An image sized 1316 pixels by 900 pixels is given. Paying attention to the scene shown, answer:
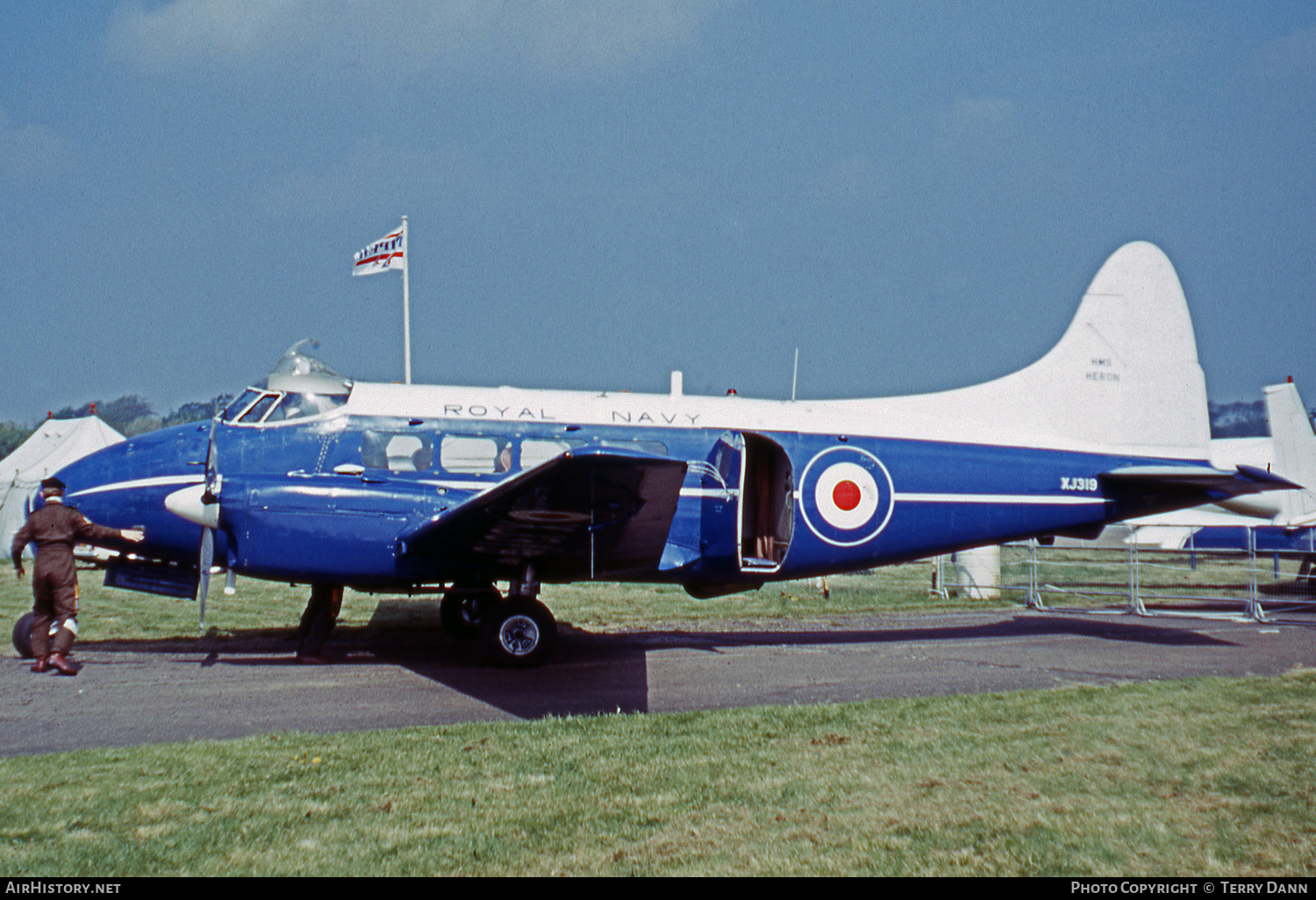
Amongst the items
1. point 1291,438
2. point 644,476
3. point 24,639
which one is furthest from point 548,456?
point 1291,438

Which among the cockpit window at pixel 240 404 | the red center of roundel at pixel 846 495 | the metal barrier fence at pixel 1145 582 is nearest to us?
the cockpit window at pixel 240 404

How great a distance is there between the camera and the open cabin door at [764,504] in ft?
39.6

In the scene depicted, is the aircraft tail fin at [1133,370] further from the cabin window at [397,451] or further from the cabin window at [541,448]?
the cabin window at [397,451]

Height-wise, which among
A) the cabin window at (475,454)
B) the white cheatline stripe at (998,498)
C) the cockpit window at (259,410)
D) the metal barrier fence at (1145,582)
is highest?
the cockpit window at (259,410)

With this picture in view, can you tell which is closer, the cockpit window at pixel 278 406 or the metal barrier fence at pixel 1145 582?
the cockpit window at pixel 278 406

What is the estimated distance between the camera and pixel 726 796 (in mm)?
6008

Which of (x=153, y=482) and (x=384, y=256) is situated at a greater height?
(x=384, y=256)

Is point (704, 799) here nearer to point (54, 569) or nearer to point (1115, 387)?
point (54, 569)

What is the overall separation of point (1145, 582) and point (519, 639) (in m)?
18.9

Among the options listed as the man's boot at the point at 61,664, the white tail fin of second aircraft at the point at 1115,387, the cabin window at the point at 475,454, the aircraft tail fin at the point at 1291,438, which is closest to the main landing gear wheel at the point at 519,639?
the cabin window at the point at 475,454

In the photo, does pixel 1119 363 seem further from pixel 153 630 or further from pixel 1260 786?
pixel 153 630

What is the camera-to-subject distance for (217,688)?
940 cm

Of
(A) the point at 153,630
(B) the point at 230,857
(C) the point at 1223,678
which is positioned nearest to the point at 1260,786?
(C) the point at 1223,678

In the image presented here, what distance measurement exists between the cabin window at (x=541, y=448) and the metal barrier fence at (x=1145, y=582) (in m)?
7.39
